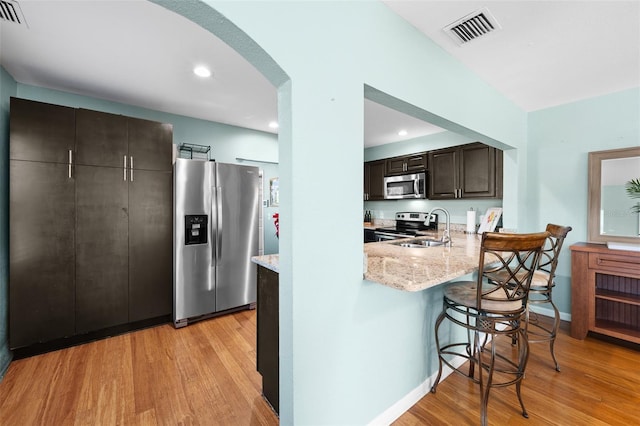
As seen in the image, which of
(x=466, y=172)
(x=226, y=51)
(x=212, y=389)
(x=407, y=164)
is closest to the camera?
(x=212, y=389)

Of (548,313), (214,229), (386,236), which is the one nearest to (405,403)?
(214,229)

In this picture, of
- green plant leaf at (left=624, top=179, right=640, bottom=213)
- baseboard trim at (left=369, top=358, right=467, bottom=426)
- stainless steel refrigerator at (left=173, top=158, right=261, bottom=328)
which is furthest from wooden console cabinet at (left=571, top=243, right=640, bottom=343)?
stainless steel refrigerator at (left=173, top=158, right=261, bottom=328)

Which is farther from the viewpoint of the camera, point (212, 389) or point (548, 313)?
point (548, 313)

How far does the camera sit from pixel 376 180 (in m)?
5.00

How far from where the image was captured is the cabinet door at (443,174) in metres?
3.77

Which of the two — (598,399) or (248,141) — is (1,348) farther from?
(598,399)

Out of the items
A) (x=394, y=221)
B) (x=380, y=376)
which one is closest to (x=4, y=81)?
(x=380, y=376)

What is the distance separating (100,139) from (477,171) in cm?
436

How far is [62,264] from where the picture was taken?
2.47m

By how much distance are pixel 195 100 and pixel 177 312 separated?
2.38m

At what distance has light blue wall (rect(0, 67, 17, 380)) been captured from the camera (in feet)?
7.44

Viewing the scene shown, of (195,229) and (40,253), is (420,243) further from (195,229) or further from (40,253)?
(40,253)

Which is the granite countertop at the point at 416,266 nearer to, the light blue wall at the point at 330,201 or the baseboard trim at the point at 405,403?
the light blue wall at the point at 330,201

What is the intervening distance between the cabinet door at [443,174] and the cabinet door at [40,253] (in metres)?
4.36
